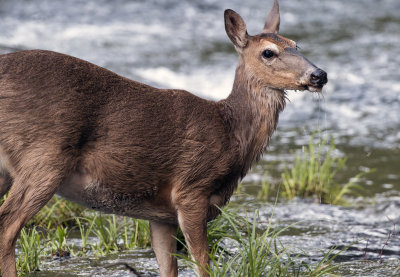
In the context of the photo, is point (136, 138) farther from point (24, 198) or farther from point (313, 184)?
point (313, 184)

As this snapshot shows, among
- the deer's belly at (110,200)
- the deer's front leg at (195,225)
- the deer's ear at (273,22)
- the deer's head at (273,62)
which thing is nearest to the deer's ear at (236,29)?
the deer's head at (273,62)

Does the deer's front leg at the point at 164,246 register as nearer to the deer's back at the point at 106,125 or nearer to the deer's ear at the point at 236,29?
the deer's back at the point at 106,125

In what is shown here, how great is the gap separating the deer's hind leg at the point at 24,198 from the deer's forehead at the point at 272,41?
5.65 ft

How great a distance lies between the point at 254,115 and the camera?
5199mm

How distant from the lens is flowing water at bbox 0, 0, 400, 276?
7.03m

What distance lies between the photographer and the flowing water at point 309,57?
23.1 feet

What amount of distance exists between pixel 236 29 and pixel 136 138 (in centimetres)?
118

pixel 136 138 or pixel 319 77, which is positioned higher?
pixel 319 77

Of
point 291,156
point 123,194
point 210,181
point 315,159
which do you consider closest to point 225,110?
point 210,181

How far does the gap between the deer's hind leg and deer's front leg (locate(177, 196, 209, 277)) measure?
2.78 feet

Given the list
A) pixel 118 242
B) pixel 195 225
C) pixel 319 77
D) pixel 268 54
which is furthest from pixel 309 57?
pixel 195 225

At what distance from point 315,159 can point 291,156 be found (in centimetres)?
211

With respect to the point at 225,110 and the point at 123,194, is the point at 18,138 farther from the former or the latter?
the point at 225,110

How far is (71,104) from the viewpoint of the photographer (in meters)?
4.56
